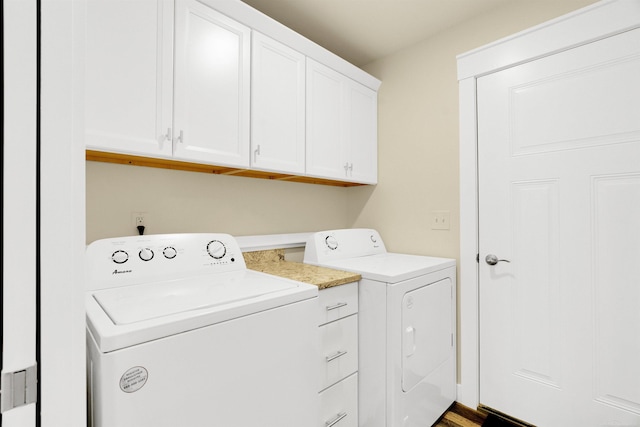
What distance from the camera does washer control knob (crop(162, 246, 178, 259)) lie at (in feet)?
4.60

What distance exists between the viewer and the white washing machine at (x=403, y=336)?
1.53m

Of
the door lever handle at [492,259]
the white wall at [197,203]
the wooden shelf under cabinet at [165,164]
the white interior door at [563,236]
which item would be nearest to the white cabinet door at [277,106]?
the wooden shelf under cabinet at [165,164]

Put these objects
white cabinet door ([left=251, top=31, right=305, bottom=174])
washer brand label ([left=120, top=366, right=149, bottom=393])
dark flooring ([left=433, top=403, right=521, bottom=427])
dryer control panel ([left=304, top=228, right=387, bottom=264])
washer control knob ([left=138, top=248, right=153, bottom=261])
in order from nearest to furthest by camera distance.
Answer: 1. washer brand label ([left=120, top=366, right=149, bottom=393])
2. washer control knob ([left=138, top=248, right=153, bottom=261])
3. white cabinet door ([left=251, top=31, right=305, bottom=174])
4. dark flooring ([left=433, top=403, right=521, bottom=427])
5. dryer control panel ([left=304, top=228, right=387, bottom=264])

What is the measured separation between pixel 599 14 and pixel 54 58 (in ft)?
7.25

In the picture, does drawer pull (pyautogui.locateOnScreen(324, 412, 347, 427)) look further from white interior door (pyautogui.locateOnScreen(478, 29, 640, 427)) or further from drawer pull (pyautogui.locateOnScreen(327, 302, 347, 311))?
A: white interior door (pyautogui.locateOnScreen(478, 29, 640, 427))

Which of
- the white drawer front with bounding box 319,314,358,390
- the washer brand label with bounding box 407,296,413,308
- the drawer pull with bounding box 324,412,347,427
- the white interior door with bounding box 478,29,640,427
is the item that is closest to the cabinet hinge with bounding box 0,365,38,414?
the white drawer front with bounding box 319,314,358,390

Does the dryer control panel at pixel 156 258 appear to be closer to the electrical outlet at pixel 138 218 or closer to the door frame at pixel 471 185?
the electrical outlet at pixel 138 218

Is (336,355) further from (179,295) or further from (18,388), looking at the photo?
(18,388)

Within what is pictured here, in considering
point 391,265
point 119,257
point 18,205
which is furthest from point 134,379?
point 391,265

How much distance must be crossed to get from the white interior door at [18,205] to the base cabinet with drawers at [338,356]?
1079mm

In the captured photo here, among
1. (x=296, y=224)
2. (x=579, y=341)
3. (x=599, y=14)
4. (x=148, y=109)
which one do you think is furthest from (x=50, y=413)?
(x=599, y=14)

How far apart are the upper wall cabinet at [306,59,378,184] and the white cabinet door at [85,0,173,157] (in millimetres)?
866

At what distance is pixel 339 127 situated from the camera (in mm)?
2189

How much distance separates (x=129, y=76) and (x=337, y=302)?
135 centimetres
